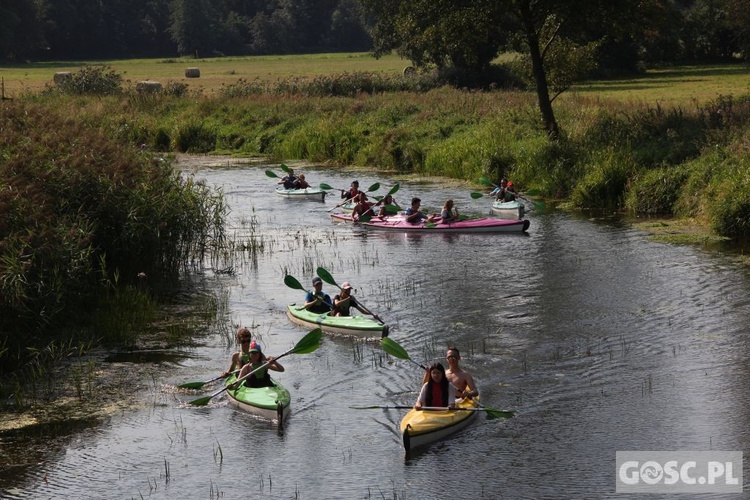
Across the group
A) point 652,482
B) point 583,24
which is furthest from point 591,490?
point 583,24

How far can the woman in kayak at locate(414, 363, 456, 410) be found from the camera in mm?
12578

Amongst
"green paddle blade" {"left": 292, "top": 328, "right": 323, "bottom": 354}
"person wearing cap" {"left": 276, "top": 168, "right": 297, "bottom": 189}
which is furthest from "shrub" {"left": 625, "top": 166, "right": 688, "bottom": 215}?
"green paddle blade" {"left": 292, "top": 328, "right": 323, "bottom": 354}

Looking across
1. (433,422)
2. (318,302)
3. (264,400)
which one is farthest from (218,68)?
(433,422)

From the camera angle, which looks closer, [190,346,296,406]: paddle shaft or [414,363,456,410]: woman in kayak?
[414,363,456,410]: woman in kayak

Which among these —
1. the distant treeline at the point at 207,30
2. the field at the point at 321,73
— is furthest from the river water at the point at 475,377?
the distant treeline at the point at 207,30

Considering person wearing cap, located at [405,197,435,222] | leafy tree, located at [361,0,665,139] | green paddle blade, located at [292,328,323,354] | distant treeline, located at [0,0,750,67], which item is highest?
distant treeline, located at [0,0,750,67]

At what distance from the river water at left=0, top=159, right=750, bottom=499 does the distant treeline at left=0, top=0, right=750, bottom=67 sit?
4481cm

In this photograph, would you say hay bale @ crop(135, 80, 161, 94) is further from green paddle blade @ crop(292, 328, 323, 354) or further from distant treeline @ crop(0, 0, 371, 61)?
distant treeline @ crop(0, 0, 371, 61)

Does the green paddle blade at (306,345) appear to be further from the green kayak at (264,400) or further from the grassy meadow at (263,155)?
the grassy meadow at (263,155)

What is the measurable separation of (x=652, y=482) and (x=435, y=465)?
7.43 ft

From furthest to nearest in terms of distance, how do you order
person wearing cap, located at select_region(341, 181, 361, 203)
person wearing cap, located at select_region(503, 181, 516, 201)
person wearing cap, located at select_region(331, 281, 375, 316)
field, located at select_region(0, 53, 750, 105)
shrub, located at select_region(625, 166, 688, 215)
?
1. field, located at select_region(0, 53, 750, 105)
2. person wearing cap, located at select_region(341, 181, 361, 203)
3. person wearing cap, located at select_region(503, 181, 516, 201)
4. shrub, located at select_region(625, 166, 688, 215)
5. person wearing cap, located at select_region(331, 281, 375, 316)

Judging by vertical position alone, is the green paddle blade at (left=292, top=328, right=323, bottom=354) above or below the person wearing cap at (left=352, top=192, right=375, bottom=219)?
below

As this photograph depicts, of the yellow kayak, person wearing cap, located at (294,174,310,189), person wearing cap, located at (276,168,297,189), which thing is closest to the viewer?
the yellow kayak

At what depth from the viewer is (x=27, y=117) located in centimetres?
2281
